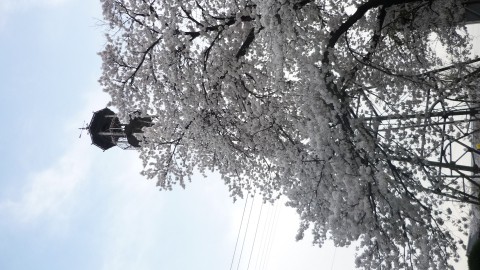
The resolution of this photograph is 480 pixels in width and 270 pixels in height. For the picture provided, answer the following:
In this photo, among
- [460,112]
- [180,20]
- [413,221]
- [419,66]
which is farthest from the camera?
[419,66]

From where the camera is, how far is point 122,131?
20.2 meters

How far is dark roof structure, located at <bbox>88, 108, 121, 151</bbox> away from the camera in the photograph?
68.5 ft

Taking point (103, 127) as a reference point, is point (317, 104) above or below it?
below

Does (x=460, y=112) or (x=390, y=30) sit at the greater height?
(x=390, y=30)

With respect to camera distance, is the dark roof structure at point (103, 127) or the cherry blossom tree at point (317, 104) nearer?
the cherry blossom tree at point (317, 104)

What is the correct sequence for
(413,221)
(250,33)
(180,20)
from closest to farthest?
(413,221) < (180,20) < (250,33)

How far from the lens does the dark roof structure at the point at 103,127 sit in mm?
20891

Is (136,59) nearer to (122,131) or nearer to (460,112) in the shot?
(460,112)

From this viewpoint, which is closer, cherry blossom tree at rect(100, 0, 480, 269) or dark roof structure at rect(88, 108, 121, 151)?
cherry blossom tree at rect(100, 0, 480, 269)

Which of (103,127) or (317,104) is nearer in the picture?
(317,104)

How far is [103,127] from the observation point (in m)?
21.4

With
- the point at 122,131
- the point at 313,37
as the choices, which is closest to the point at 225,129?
the point at 313,37

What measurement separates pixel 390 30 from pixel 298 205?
5.60m

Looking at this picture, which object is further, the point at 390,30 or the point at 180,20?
the point at 390,30
